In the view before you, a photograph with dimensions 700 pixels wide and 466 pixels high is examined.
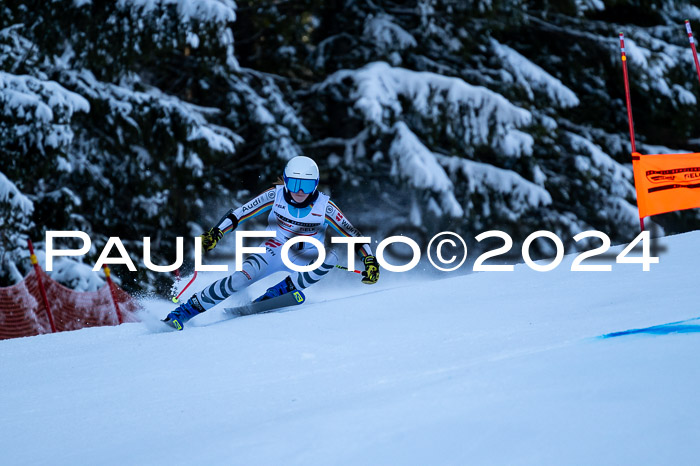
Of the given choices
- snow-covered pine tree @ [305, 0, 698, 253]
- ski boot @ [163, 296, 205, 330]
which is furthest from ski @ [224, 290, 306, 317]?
snow-covered pine tree @ [305, 0, 698, 253]

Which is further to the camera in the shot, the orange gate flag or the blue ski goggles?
the orange gate flag

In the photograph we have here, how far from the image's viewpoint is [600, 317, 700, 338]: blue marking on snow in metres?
3.54

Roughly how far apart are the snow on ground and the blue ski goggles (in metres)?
1.02

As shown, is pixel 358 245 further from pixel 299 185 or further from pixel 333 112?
pixel 333 112

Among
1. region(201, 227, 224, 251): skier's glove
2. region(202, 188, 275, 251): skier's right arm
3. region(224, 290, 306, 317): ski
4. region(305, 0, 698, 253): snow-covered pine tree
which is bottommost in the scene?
region(224, 290, 306, 317): ski

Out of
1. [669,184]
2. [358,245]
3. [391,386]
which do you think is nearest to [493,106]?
[669,184]

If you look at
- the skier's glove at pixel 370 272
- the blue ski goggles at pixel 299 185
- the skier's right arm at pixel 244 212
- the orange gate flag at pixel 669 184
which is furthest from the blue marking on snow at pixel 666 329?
the orange gate flag at pixel 669 184

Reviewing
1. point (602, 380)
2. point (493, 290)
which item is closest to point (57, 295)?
point (493, 290)

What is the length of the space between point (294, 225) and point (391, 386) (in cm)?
339

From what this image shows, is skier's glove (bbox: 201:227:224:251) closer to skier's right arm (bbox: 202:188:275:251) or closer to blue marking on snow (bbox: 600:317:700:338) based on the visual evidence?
skier's right arm (bbox: 202:188:275:251)

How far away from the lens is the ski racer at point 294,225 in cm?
624

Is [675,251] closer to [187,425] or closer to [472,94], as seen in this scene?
[187,425]

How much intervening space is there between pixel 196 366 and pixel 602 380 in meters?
Answer: 2.29

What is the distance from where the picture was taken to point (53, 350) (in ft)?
18.3
